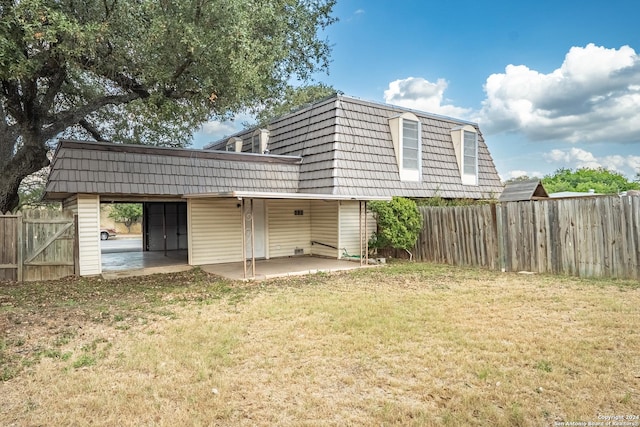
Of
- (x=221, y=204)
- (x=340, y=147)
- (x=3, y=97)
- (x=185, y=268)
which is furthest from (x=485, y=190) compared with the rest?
(x=3, y=97)

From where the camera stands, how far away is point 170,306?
6.36 m

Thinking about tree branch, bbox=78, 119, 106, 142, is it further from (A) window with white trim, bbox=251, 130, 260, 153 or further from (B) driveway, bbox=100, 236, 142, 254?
(A) window with white trim, bbox=251, 130, 260, 153

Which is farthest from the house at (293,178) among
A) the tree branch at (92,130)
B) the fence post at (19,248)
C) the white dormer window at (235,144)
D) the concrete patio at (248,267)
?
the tree branch at (92,130)

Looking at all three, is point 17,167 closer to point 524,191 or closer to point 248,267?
point 248,267

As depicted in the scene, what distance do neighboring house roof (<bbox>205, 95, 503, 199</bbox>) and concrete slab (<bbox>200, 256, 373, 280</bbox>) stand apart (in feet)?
7.12

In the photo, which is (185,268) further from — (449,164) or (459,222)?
(449,164)

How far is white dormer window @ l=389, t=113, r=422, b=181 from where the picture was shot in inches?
512

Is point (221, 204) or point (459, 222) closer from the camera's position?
point (459, 222)

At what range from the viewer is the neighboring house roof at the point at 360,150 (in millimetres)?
11789

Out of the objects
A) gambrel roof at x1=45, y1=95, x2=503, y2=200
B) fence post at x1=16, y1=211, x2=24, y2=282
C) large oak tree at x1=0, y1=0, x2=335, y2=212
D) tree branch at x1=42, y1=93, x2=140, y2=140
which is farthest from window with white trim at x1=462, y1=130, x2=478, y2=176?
fence post at x1=16, y1=211, x2=24, y2=282

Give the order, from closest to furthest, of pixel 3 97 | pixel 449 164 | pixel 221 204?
pixel 3 97
pixel 221 204
pixel 449 164

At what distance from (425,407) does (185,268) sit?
9.02 meters

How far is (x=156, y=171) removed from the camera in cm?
1027

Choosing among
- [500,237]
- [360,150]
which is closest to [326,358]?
[500,237]
